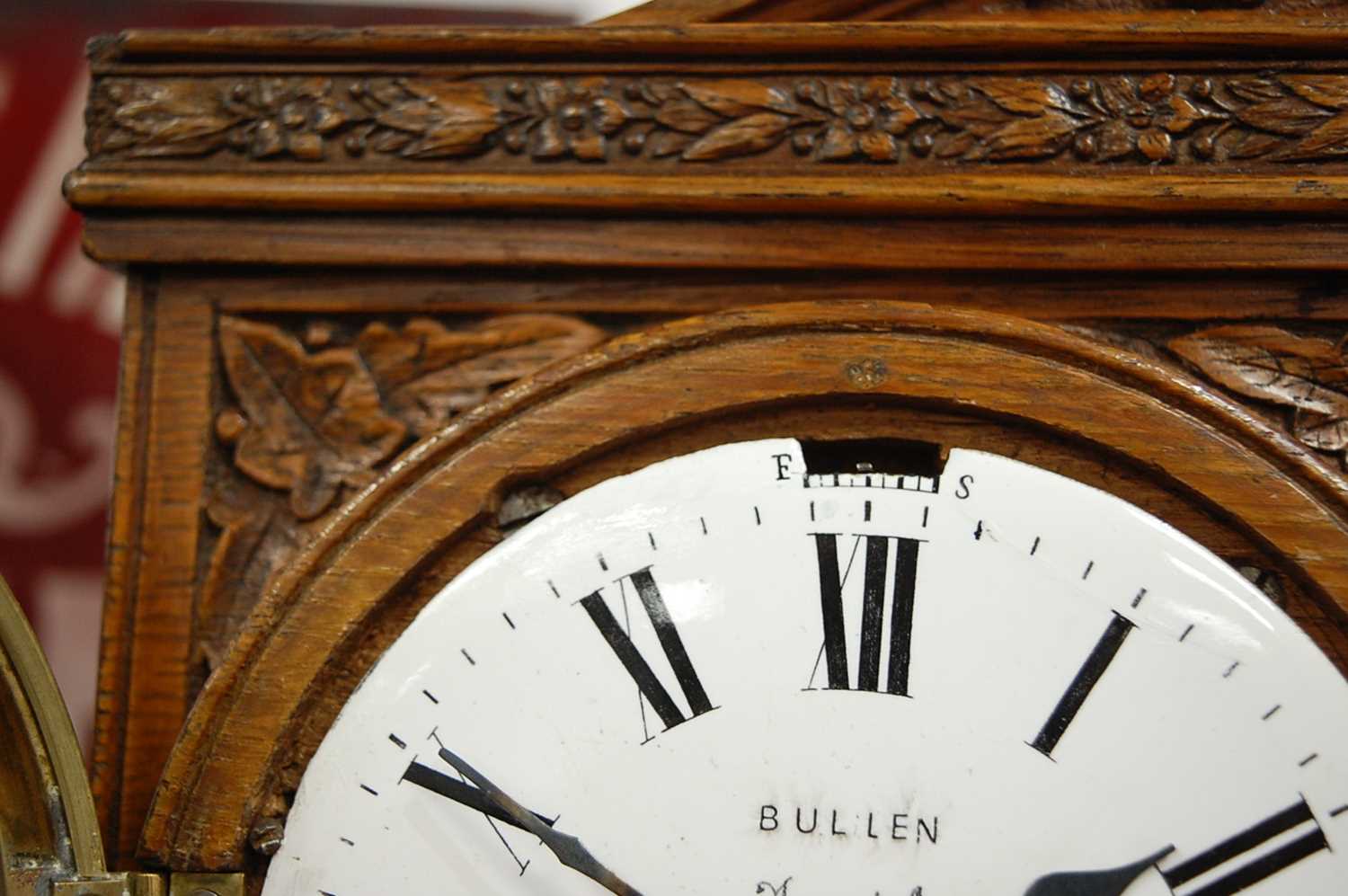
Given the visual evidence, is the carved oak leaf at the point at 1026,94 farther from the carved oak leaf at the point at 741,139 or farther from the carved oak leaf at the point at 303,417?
the carved oak leaf at the point at 303,417

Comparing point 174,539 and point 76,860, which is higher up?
point 174,539

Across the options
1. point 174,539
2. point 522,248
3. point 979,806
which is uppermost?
point 522,248

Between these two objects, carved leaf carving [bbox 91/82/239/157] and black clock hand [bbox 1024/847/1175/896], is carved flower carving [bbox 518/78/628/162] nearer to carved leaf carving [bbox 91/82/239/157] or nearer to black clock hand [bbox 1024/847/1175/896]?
carved leaf carving [bbox 91/82/239/157]

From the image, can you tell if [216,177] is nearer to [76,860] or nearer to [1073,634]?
[76,860]

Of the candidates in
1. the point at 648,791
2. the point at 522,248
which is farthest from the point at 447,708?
the point at 522,248

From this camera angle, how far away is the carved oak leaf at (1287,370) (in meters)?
0.63

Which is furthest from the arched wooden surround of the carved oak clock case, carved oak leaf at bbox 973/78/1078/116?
carved oak leaf at bbox 973/78/1078/116

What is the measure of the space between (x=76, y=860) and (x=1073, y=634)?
1.44 ft

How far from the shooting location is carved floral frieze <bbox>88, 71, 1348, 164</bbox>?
25.2 inches

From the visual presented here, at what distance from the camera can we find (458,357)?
656mm

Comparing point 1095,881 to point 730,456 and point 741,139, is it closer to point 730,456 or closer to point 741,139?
point 730,456

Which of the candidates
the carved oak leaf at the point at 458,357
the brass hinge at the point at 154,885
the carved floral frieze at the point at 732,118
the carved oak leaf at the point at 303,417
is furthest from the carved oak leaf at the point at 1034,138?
the brass hinge at the point at 154,885

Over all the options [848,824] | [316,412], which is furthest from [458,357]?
[848,824]

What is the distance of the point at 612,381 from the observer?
2.08 feet
